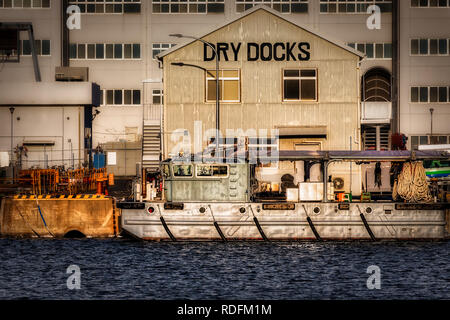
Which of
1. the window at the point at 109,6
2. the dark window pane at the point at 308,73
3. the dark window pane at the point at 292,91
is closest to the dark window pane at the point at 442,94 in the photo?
the window at the point at 109,6

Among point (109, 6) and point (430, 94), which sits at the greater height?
point (109, 6)

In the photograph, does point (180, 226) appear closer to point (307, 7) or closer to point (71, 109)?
point (71, 109)

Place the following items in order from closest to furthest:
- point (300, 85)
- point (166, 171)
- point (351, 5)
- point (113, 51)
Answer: point (166, 171), point (300, 85), point (351, 5), point (113, 51)

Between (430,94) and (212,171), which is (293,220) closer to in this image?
(212,171)

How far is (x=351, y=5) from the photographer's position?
7588 cm

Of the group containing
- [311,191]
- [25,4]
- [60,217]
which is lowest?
[60,217]

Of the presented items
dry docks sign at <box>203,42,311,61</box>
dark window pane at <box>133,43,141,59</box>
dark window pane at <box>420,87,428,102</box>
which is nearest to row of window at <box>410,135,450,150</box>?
dark window pane at <box>420,87,428,102</box>

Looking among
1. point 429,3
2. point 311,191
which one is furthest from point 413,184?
point 429,3

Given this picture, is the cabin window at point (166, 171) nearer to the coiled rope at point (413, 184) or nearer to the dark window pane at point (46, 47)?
the coiled rope at point (413, 184)

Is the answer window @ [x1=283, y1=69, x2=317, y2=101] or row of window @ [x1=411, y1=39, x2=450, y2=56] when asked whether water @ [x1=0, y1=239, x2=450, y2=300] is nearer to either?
window @ [x1=283, y1=69, x2=317, y2=101]

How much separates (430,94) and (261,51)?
31213 mm

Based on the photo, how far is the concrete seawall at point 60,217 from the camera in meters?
40.1

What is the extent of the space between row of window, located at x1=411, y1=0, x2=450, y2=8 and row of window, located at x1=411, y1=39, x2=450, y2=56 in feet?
10.9

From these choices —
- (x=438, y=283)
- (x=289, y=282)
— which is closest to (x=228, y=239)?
(x=289, y=282)
